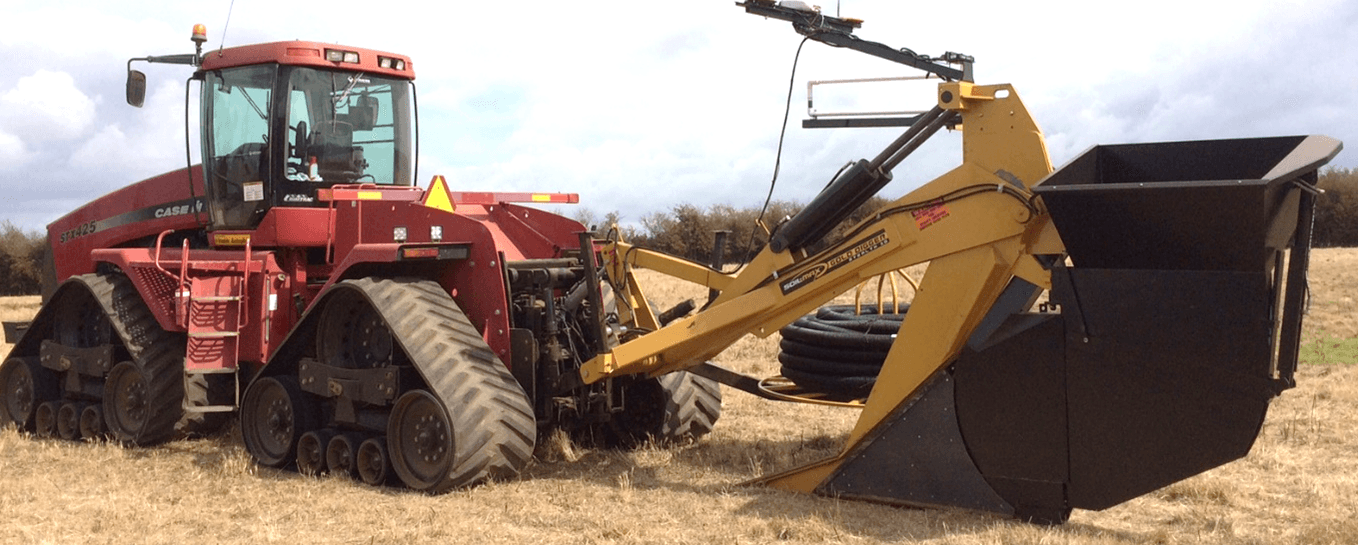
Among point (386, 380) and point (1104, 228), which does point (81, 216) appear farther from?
point (1104, 228)

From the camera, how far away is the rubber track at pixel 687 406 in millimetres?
9031

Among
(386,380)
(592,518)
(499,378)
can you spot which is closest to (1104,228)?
(592,518)

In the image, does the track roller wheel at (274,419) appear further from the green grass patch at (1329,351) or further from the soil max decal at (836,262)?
the green grass patch at (1329,351)

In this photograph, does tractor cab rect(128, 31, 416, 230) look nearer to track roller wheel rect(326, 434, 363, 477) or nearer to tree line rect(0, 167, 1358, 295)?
track roller wheel rect(326, 434, 363, 477)

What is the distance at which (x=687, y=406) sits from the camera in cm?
915

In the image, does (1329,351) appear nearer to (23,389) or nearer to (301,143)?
(301,143)

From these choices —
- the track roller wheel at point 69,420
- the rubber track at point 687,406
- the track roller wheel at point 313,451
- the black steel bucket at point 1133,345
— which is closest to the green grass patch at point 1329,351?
the rubber track at point 687,406

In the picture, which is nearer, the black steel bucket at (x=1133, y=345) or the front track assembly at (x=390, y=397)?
the black steel bucket at (x=1133, y=345)

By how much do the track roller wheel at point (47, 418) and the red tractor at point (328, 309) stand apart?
2 cm

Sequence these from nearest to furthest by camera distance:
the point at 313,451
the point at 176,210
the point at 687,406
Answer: the point at 313,451, the point at 687,406, the point at 176,210

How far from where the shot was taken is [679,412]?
9086 millimetres

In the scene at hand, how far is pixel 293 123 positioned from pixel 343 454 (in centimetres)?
268

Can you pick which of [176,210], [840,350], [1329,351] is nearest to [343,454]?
[840,350]

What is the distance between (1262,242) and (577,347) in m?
4.20
